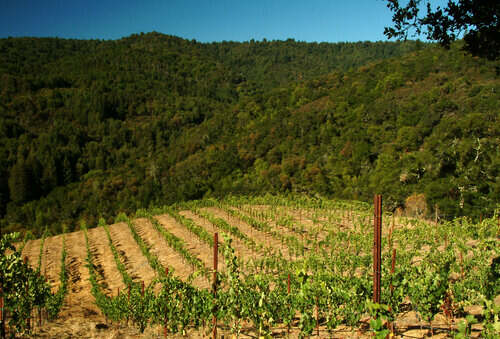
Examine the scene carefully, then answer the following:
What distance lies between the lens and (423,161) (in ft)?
108

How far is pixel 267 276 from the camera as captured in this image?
11023 mm

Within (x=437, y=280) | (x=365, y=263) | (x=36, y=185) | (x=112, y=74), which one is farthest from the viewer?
(x=112, y=74)

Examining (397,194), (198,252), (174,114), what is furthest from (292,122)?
(174,114)

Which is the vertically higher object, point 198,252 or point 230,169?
point 230,169

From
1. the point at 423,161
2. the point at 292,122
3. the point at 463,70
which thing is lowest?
the point at 423,161

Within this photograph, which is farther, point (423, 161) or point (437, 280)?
point (423, 161)

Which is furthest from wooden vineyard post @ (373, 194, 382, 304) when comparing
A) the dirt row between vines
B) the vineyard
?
the dirt row between vines

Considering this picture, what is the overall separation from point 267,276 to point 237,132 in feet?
226

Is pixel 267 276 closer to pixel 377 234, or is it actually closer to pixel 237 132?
pixel 377 234

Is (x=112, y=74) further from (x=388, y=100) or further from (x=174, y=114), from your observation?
(x=388, y=100)

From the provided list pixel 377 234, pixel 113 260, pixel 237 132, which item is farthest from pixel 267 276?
pixel 237 132

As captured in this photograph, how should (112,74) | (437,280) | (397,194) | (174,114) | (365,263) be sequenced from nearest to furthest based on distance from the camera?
(437,280) < (365,263) < (397,194) < (174,114) < (112,74)

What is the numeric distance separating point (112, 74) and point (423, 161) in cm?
13935

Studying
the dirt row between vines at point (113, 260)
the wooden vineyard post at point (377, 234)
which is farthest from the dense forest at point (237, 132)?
the dirt row between vines at point (113, 260)
